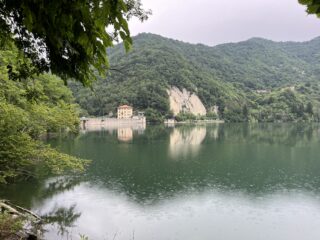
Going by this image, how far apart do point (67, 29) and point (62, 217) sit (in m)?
18.5

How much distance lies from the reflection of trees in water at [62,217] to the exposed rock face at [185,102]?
133 meters

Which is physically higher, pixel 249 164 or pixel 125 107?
pixel 125 107

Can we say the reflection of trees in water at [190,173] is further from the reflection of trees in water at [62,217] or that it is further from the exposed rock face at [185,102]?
the exposed rock face at [185,102]

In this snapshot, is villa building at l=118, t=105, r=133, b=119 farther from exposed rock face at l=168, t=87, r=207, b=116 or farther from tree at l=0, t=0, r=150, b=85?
tree at l=0, t=0, r=150, b=85

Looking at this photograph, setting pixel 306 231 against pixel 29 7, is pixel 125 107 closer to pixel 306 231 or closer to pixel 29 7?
pixel 306 231

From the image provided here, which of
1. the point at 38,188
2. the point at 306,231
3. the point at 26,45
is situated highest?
the point at 26,45

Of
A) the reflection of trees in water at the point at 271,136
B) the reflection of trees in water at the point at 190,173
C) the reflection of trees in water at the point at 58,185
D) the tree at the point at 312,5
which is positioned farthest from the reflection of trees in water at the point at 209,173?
the tree at the point at 312,5

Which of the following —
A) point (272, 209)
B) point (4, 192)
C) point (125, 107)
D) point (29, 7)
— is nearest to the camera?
point (29, 7)

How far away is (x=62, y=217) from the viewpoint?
67.5ft

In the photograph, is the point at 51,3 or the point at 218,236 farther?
the point at 218,236

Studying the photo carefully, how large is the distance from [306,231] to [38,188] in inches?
683

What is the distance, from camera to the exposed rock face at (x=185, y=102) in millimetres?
158125

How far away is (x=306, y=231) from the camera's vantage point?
20.6 m

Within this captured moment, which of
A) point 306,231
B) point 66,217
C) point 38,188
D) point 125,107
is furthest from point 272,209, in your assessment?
point 125,107
